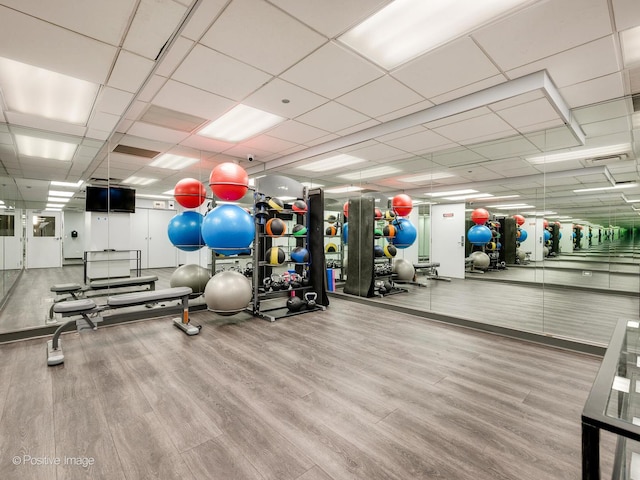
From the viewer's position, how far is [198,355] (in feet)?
11.2

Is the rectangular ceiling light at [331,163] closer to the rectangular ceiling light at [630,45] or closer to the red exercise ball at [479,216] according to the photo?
the red exercise ball at [479,216]

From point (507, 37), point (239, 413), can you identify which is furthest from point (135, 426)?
point (507, 37)

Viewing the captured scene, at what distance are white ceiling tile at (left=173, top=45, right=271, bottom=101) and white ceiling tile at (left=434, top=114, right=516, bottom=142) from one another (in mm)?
2809

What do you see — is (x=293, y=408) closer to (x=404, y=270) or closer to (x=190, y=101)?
(x=190, y=101)

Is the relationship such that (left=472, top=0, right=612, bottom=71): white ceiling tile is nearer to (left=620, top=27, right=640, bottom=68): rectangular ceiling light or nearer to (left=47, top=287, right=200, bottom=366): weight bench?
(left=620, top=27, right=640, bottom=68): rectangular ceiling light

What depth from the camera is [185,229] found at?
5.15 meters

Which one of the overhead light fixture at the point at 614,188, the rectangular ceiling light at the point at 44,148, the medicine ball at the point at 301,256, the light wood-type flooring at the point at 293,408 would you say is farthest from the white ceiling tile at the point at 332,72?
the overhead light fixture at the point at 614,188

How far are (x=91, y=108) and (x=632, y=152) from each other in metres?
8.55

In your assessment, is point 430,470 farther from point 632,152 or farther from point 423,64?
point 632,152

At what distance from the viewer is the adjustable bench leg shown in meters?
4.12

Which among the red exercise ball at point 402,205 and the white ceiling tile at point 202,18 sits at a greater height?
the white ceiling tile at point 202,18

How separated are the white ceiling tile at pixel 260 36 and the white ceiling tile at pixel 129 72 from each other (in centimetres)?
73

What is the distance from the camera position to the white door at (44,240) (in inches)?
420

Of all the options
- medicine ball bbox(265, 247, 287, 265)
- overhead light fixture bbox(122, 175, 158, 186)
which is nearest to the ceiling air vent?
overhead light fixture bbox(122, 175, 158, 186)
